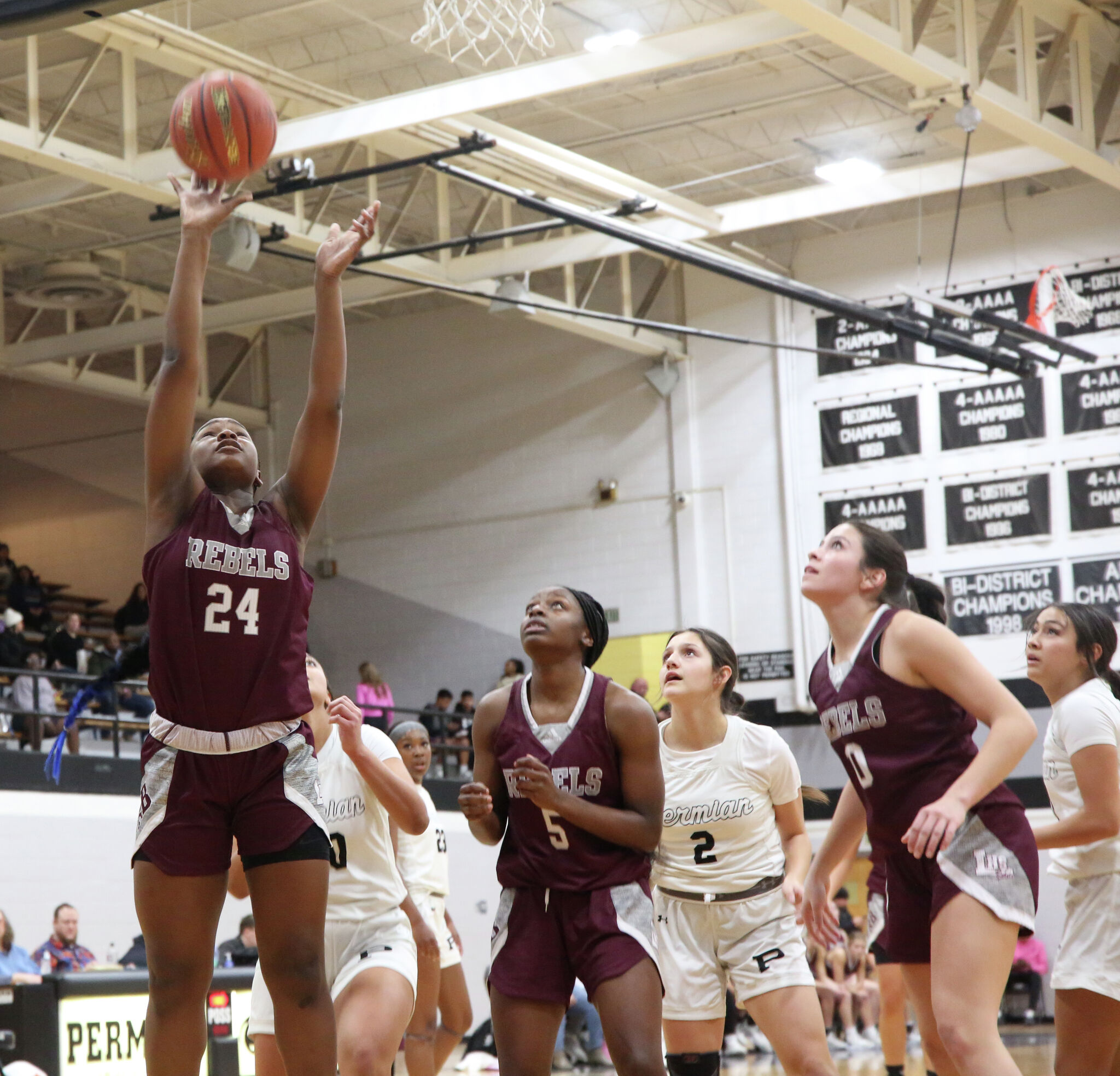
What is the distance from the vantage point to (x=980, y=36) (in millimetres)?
14992

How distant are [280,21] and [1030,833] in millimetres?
11963

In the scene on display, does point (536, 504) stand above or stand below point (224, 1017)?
above

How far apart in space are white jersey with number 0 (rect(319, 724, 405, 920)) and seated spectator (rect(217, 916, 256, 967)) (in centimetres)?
548

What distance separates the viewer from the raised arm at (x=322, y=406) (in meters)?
3.84

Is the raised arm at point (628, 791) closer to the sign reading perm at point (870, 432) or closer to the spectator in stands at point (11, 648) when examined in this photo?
the spectator in stands at point (11, 648)

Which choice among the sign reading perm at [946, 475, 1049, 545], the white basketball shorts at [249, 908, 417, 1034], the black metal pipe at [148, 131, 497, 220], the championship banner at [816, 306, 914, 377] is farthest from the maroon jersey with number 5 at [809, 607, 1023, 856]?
the championship banner at [816, 306, 914, 377]

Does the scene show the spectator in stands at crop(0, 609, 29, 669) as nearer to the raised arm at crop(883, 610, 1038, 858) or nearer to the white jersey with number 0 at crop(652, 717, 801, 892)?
the white jersey with number 0 at crop(652, 717, 801, 892)

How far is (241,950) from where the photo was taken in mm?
11570

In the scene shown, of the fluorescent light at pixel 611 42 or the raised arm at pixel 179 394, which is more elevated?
the fluorescent light at pixel 611 42

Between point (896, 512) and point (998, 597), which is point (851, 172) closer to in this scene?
point (896, 512)

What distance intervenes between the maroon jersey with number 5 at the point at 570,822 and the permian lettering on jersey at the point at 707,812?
1.16m

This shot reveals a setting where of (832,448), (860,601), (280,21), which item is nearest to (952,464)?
(832,448)

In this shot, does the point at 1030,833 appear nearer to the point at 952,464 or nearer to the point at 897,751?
the point at 897,751

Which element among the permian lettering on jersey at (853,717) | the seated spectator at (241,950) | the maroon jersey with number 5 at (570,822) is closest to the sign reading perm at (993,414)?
the seated spectator at (241,950)
